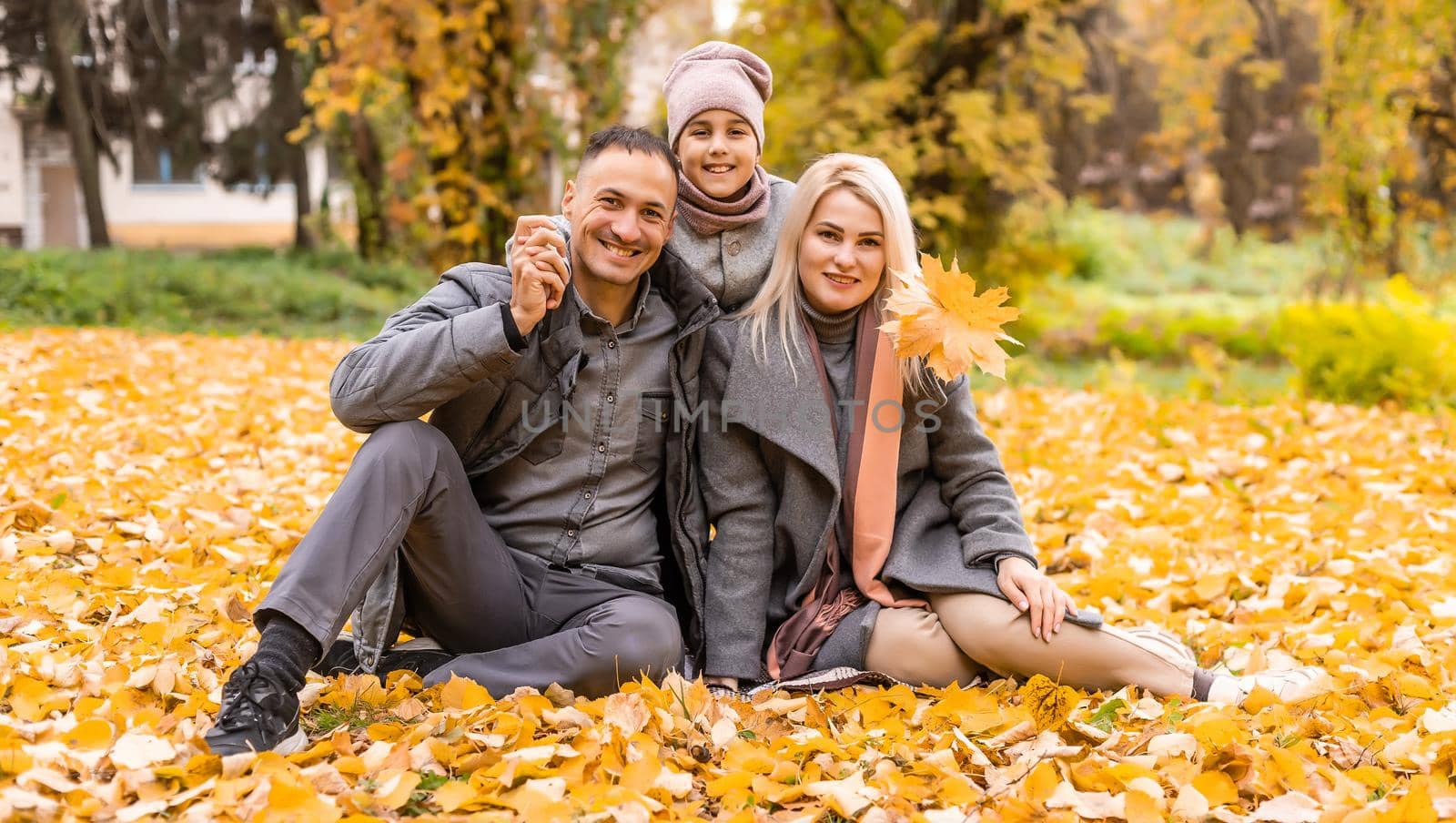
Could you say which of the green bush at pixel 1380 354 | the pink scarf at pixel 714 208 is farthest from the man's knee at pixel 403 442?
the green bush at pixel 1380 354

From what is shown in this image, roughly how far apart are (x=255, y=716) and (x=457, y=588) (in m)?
0.50

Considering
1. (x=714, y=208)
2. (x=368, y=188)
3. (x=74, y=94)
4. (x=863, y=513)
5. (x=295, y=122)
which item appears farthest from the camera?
(x=295, y=122)

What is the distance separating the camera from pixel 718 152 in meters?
2.88

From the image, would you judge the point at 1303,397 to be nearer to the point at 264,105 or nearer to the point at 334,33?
the point at 334,33

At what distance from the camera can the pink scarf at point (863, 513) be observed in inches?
104

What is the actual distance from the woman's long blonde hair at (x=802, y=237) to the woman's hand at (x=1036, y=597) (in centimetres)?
46

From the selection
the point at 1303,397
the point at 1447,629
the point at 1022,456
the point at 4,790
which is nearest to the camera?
the point at 4,790

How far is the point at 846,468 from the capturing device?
2.66 metres

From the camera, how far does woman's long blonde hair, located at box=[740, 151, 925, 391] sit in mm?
2654

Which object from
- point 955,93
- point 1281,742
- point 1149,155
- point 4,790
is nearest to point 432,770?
point 4,790

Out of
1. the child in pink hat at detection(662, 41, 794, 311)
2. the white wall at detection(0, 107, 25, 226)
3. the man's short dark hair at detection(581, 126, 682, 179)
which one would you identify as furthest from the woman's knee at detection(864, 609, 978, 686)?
the white wall at detection(0, 107, 25, 226)

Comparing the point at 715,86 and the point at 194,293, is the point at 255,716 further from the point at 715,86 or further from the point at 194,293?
the point at 194,293

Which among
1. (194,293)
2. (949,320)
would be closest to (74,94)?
(194,293)

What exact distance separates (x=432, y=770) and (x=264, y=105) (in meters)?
15.3
